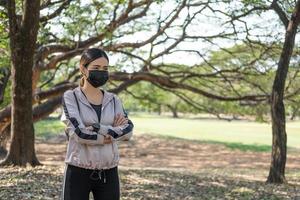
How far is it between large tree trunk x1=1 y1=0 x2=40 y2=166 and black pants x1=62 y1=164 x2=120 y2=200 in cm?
704

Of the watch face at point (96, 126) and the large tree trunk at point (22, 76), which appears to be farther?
the large tree trunk at point (22, 76)

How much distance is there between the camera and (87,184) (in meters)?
3.59

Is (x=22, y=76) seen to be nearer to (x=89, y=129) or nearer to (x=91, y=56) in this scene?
(x=91, y=56)

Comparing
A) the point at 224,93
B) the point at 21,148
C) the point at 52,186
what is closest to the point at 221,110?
the point at 224,93

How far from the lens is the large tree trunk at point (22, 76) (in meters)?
10.1

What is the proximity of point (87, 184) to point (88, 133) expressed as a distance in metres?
0.39

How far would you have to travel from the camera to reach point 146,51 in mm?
Answer: 17938

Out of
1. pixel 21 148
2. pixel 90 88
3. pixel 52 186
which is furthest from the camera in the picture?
pixel 21 148

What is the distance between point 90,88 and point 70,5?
10.6 m

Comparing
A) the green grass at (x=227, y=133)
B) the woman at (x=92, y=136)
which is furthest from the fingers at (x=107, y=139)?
the green grass at (x=227, y=133)

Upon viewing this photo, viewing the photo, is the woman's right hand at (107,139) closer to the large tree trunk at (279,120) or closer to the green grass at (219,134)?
the large tree trunk at (279,120)

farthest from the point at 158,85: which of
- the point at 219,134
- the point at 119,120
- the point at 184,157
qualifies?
the point at 219,134

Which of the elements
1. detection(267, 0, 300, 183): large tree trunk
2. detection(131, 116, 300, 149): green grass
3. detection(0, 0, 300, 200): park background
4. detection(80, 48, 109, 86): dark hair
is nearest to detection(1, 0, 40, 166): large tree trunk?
detection(0, 0, 300, 200): park background

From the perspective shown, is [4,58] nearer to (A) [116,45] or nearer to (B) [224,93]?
(A) [116,45]
